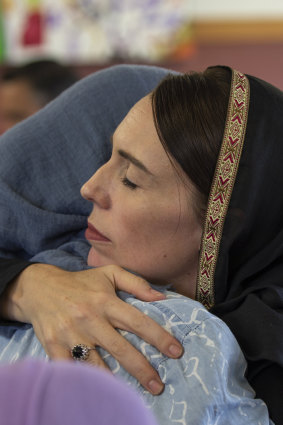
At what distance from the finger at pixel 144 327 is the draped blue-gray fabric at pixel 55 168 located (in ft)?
1.09

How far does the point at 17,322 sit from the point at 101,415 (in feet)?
2.80

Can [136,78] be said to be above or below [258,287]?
above

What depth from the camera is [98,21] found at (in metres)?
4.24

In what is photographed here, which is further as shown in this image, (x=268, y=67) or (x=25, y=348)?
(x=268, y=67)

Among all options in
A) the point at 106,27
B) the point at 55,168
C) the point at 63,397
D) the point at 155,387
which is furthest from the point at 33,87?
the point at 63,397

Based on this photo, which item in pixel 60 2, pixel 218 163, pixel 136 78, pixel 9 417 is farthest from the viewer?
A: pixel 60 2

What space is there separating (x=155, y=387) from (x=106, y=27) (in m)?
3.64

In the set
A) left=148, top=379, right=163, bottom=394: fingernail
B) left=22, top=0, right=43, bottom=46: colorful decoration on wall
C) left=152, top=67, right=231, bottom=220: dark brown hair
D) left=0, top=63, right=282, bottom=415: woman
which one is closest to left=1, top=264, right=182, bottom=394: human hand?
left=148, top=379, right=163, bottom=394: fingernail

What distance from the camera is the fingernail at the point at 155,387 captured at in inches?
37.4

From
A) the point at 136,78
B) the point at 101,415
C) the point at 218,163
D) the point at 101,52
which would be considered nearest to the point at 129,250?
the point at 218,163

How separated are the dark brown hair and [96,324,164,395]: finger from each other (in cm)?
31

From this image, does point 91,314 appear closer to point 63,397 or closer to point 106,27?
point 63,397

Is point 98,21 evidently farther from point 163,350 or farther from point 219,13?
point 163,350

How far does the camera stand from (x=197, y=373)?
3.05ft
